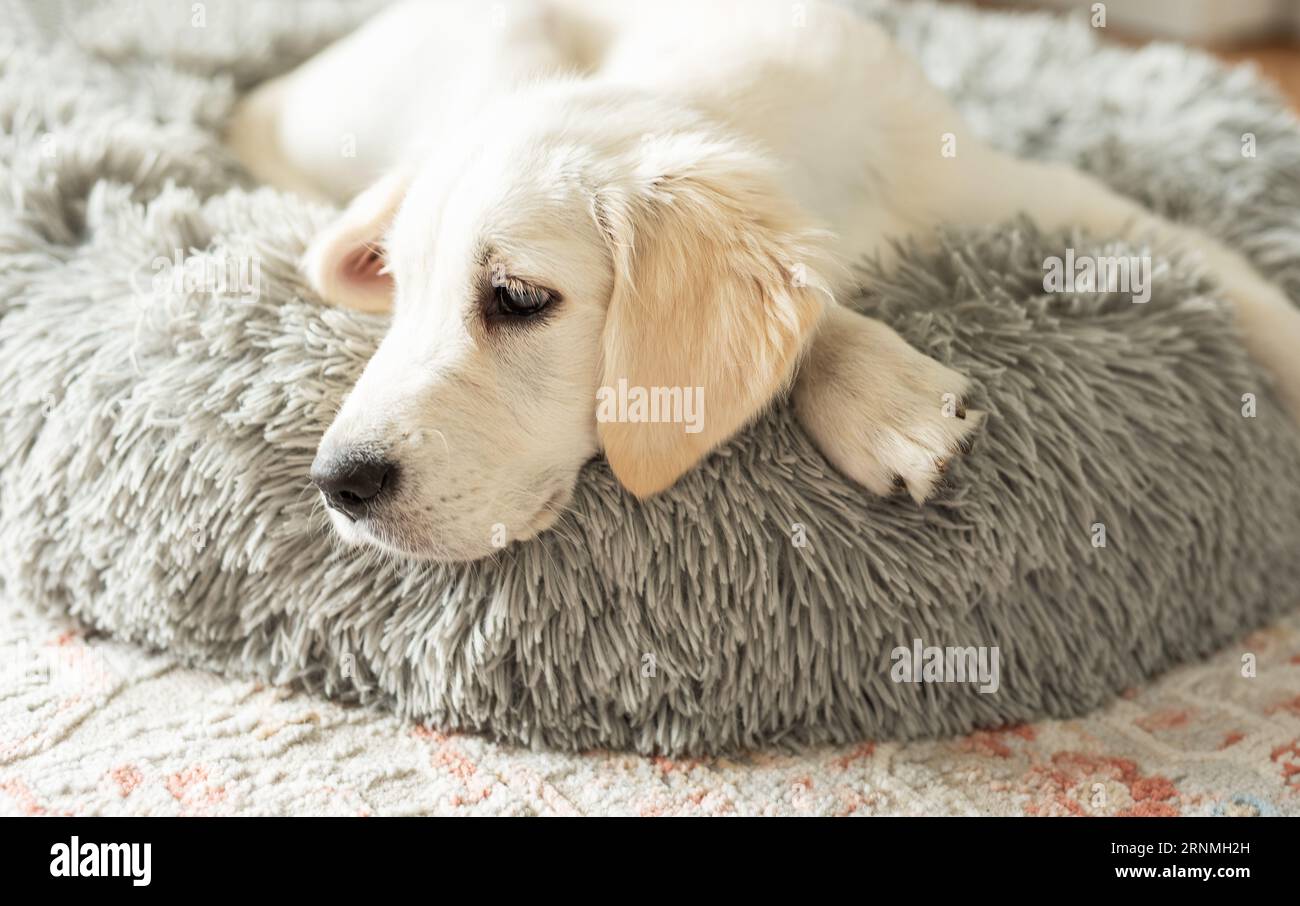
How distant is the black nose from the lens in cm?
146

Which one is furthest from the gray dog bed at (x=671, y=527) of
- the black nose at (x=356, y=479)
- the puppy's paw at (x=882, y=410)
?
the black nose at (x=356, y=479)

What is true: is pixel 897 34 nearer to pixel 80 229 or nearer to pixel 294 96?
pixel 294 96

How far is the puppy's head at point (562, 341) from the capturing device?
1.49 m

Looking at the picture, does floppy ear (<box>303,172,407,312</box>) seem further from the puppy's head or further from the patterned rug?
the patterned rug

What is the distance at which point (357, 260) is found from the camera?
1.86m

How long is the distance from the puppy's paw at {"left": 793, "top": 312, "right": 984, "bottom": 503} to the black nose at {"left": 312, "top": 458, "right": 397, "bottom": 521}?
558 millimetres

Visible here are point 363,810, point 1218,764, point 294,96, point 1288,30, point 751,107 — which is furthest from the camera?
point 1288,30

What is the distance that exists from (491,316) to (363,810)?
60 cm

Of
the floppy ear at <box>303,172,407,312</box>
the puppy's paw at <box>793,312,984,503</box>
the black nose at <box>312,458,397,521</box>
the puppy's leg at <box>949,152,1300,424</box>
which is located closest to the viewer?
the black nose at <box>312,458,397,521</box>

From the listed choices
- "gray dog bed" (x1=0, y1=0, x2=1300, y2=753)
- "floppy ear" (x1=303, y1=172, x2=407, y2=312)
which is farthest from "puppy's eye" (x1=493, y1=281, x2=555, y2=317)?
"floppy ear" (x1=303, y1=172, x2=407, y2=312)

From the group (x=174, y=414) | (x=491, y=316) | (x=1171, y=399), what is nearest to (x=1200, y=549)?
(x=1171, y=399)

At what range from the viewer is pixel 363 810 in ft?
4.82

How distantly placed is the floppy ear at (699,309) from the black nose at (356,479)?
27cm

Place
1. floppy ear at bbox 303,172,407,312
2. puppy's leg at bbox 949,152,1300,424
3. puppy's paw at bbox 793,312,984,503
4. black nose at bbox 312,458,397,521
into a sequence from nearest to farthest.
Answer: black nose at bbox 312,458,397,521
puppy's paw at bbox 793,312,984,503
floppy ear at bbox 303,172,407,312
puppy's leg at bbox 949,152,1300,424
